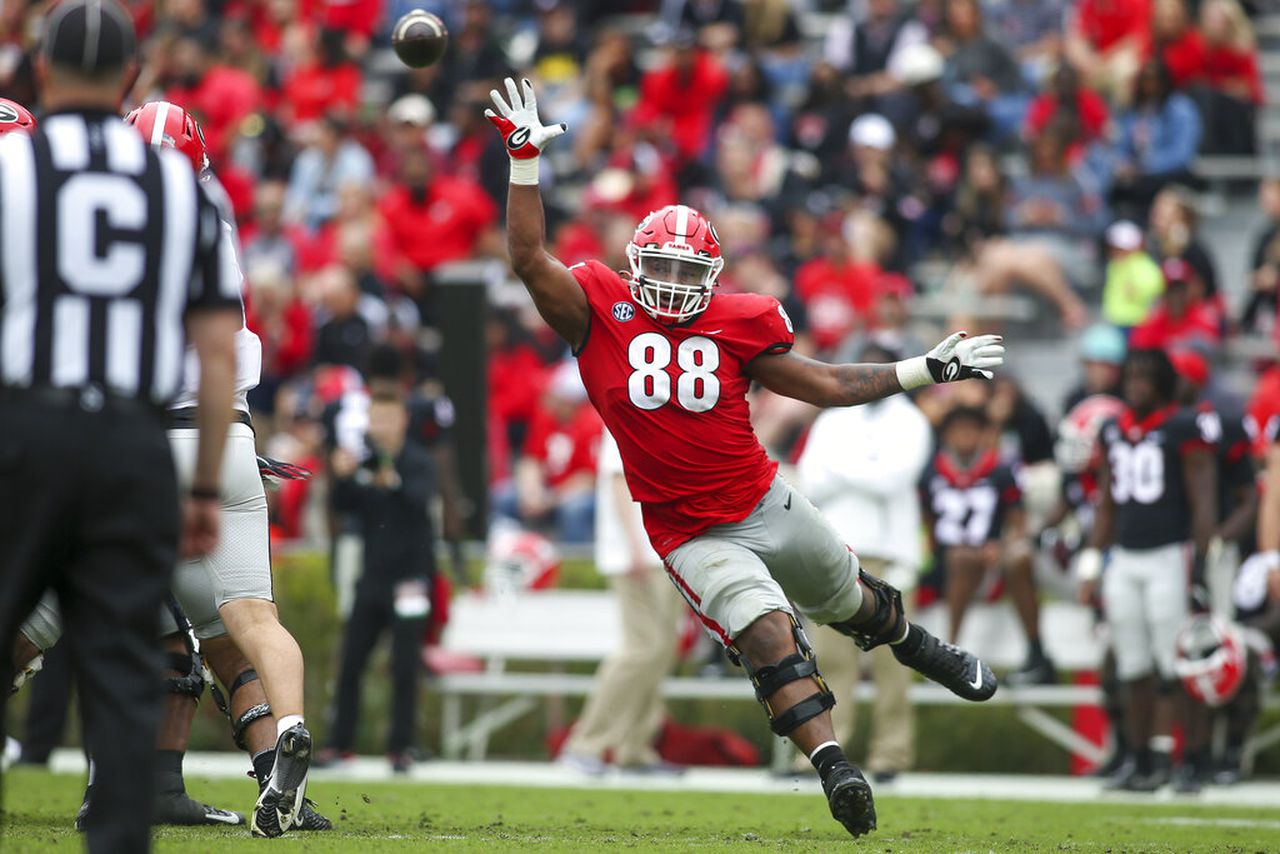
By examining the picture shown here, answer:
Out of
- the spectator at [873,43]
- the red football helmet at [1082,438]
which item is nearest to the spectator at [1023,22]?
the spectator at [873,43]

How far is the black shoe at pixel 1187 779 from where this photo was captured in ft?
32.6

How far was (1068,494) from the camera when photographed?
448 inches

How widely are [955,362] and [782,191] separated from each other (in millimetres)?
8673

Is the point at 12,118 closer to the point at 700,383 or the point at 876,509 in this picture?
the point at 700,383

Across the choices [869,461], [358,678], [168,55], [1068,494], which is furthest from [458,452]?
[168,55]

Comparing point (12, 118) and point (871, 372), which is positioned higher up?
point (12, 118)

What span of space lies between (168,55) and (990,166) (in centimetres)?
805

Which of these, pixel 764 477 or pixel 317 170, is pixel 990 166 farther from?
pixel 764 477

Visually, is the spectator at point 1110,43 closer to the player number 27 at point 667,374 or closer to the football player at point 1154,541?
the football player at point 1154,541

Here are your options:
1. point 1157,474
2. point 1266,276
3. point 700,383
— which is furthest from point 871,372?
point 1266,276

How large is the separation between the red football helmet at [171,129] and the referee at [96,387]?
230 cm

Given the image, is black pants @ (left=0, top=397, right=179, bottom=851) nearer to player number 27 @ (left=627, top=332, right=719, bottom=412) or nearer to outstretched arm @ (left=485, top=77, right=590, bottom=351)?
outstretched arm @ (left=485, top=77, right=590, bottom=351)

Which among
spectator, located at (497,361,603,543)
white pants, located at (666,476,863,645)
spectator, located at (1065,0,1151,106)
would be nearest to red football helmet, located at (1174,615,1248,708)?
white pants, located at (666,476,863,645)

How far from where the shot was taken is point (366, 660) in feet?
35.7
